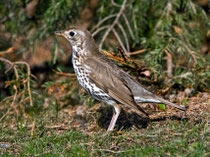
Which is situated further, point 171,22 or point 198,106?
point 171,22

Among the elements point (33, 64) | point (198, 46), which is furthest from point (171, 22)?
point (33, 64)

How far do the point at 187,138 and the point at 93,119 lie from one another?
6.84ft

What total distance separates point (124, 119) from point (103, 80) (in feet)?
2.93

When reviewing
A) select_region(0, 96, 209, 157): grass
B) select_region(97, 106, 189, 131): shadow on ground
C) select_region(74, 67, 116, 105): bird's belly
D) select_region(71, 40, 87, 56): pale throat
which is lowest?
select_region(97, 106, 189, 131): shadow on ground

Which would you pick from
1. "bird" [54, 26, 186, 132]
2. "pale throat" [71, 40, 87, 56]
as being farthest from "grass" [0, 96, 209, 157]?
"pale throat" [71, 40, 87, 56]

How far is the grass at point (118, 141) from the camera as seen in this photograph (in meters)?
3.11

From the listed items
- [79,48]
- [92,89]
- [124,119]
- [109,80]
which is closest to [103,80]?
[109,80]

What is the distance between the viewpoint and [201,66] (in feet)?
17.2

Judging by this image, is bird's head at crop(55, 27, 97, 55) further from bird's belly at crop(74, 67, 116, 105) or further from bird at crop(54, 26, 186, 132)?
bird's belly at crop(74, 67, 116, 105)

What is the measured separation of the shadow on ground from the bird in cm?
21

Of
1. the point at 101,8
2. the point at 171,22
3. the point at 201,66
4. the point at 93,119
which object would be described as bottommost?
the point at 93,119

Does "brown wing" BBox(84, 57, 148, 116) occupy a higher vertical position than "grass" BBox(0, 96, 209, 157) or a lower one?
higher

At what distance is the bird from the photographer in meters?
4.27

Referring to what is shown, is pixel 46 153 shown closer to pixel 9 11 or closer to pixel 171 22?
pixel 171 22
